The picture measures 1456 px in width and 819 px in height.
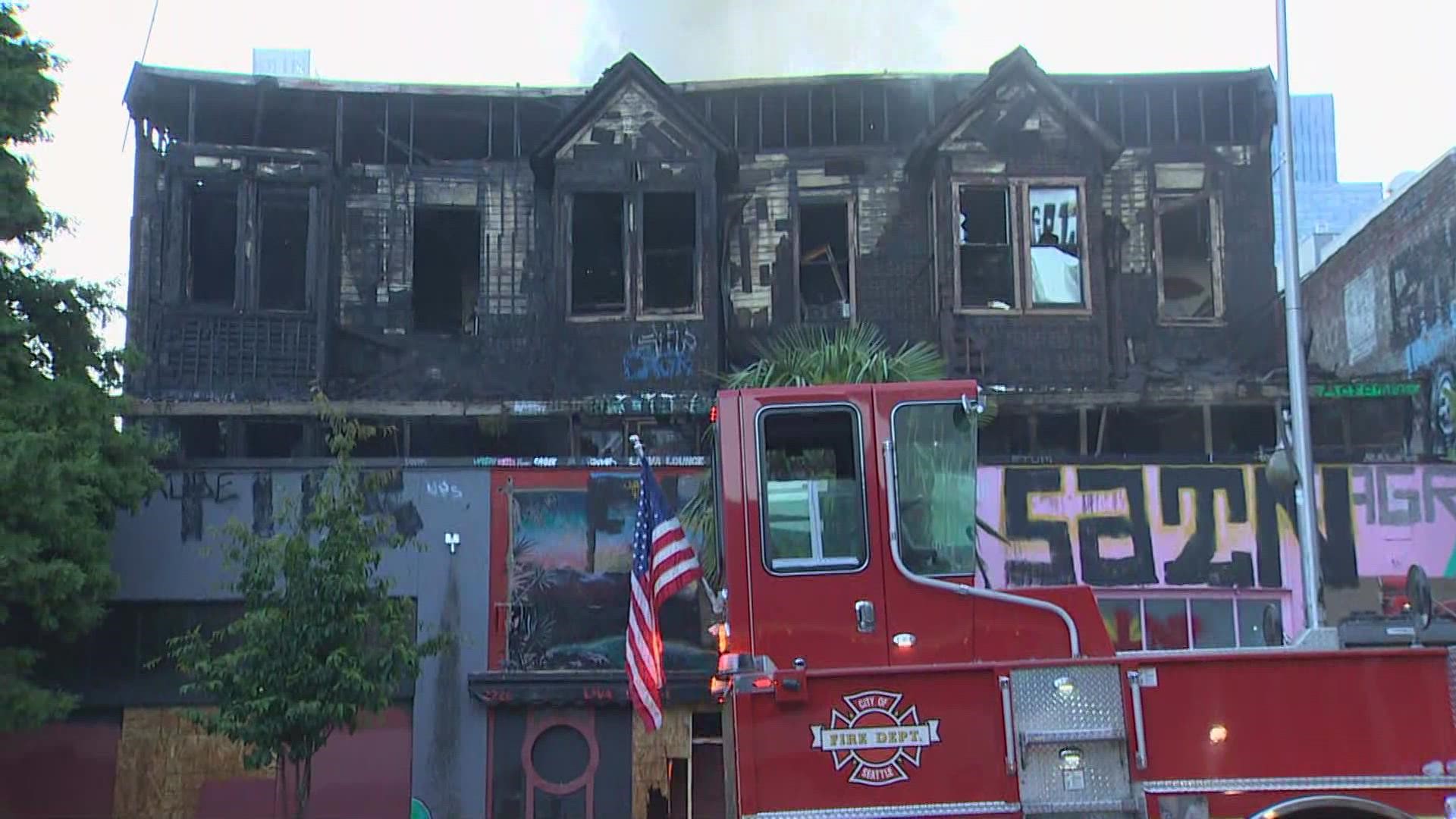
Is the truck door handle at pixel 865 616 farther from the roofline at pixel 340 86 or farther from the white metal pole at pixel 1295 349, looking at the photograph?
the roofline at pixel 340 86

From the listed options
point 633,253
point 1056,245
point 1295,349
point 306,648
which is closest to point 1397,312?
point 1056,245

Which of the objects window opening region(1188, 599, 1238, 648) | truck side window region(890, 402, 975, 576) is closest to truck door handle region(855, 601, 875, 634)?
truck side window region(890, 402, 975, 576)

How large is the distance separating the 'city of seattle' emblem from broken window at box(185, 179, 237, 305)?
531 inches

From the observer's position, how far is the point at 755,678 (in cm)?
624

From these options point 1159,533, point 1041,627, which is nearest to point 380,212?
point 1159,533

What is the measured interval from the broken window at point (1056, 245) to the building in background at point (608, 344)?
39 millimetres

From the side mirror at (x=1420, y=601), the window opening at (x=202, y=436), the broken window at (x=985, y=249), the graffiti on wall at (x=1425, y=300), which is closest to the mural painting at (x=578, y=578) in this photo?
the window opening at (x=202, y=436)

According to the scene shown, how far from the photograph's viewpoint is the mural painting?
49.9 feet

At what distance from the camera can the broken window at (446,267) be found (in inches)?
720

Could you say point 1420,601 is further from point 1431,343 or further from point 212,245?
point 212,245

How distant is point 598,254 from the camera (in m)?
18.0

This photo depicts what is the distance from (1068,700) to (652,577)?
284cm

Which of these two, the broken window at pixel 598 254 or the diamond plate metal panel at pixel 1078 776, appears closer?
the diamond plate metal panel at pixel 1078 776

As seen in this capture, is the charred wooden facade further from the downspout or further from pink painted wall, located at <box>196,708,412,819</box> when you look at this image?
the downspout
